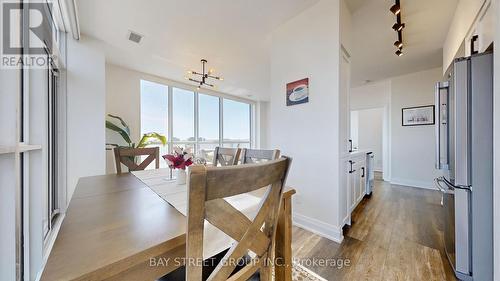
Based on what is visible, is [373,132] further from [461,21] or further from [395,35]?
[461,21]

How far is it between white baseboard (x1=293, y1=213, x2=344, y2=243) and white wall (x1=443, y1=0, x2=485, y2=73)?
2540mm

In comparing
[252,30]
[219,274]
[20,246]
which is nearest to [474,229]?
[219,274]

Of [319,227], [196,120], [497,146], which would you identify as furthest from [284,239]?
[196,120]

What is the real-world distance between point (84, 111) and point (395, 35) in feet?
16.4

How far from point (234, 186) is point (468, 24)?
3.10 m

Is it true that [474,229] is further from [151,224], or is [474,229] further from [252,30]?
[252,30]

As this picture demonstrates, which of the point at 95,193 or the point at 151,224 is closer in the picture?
the point at 151,224

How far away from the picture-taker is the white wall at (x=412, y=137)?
13.5 feet

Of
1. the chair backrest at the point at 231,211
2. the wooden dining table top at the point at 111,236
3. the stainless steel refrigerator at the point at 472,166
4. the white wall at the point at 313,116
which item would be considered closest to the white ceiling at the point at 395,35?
the white wall at the point at 313,116

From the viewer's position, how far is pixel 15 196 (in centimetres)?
54

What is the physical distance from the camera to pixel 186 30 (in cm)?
269

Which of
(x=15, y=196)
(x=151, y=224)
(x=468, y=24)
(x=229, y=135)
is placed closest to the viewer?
(x=15, y=196)

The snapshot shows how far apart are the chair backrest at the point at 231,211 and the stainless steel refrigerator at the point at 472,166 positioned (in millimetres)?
1567

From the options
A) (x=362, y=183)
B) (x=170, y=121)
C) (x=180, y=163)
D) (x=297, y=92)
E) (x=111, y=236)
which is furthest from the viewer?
(x=170, y=121)
